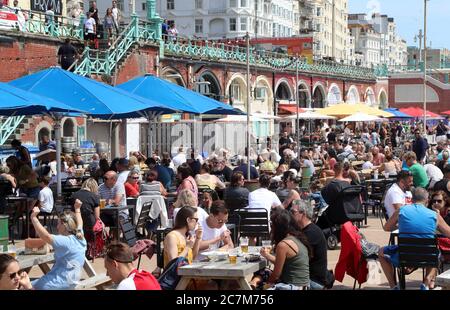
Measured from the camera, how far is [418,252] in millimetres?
9375

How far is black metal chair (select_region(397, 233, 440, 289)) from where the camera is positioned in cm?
931

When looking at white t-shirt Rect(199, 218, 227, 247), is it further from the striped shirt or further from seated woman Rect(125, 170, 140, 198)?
seated woman Rect(125, 170, 140, 198)

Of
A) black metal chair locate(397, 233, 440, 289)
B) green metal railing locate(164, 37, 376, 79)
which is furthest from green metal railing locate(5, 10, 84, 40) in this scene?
black metal chair locate(397, 233, 440, 289)

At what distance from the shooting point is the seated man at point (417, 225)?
31.0 ft

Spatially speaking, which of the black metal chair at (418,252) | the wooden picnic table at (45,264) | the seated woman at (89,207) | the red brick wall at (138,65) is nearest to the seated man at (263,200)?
the seated woman at (89,207)

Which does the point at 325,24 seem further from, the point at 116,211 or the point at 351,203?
the point at 116,211

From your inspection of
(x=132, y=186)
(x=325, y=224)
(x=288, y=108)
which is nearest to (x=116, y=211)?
(x=132, y=186)

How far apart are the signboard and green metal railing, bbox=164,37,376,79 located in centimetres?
477

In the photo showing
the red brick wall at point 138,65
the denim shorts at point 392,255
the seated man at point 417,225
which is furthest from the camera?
the red brick wall at point 138,65

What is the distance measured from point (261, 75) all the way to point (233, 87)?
2604 millimetres

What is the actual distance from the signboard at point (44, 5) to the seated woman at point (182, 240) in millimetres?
27380

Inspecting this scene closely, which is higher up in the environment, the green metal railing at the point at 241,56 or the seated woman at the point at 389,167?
the green metal railing at the point at 241,56

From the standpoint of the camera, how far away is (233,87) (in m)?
47.1

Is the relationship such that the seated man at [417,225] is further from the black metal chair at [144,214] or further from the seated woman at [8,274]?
the seated woman at [8,274]
